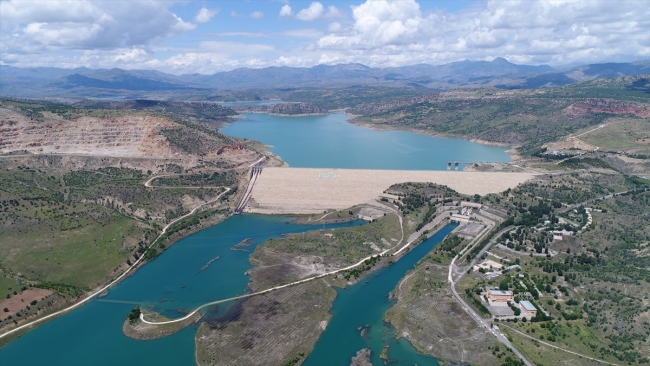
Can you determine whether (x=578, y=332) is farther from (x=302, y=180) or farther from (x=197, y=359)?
(x=302, y=180)

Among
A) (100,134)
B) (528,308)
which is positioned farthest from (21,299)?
(100,134)

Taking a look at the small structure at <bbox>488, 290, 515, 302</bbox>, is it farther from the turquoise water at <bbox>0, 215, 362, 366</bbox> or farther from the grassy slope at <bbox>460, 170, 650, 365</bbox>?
the turquoise water at <bbox>0, 215, 362, 366</bbox>

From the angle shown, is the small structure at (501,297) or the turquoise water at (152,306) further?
the small structure at (501,297)

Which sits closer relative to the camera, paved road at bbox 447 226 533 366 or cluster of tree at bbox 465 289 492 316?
paved road at bbox 447 226 533 366

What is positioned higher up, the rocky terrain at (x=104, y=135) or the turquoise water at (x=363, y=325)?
the rocky terrain at (x=104, y=135)

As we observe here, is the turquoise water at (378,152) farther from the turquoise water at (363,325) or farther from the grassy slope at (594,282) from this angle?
the turquoise water at (363,325)

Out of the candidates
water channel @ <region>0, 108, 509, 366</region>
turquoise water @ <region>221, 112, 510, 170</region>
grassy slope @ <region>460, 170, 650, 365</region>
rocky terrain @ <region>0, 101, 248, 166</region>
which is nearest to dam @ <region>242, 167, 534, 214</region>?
water channel @ <region>0, 108, 509, 366</region>

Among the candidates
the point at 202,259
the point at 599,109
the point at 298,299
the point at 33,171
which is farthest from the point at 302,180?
the point at 599,109

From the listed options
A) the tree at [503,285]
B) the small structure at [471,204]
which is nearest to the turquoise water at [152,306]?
the tree at [503,285]
